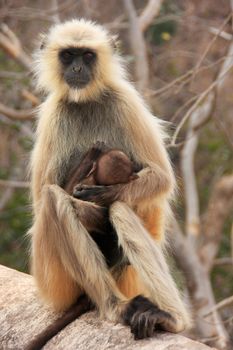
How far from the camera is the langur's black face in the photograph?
15.5 ft

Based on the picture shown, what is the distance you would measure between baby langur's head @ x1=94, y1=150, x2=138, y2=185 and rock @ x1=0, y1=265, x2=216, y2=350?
2.60ft

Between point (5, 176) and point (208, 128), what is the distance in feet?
11.5

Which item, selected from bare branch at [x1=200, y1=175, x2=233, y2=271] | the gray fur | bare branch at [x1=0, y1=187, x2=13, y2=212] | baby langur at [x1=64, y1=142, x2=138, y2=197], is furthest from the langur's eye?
bare branch at [x1=0, y1=187, x2=13, y2=212]

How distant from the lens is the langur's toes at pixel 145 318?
11.6 feet

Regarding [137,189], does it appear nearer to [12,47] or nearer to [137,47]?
[12,47]

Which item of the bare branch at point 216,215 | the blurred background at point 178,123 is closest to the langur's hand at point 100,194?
the blurred background at point 178,123

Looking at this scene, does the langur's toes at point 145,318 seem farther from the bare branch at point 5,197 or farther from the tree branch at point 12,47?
the bare branch at point 5,197

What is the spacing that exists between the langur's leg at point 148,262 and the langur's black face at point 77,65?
3.23 ft

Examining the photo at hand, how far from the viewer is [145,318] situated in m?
3.59

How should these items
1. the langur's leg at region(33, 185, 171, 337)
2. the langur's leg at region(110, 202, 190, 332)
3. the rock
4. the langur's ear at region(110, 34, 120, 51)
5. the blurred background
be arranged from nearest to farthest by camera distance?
the rock < the langur's leg at region(110, 202, 190, 332) < the langur's leg at region(33, 185, 171, 337) < the langur's ear at region(110, 34, 120, 51) < the blurred background

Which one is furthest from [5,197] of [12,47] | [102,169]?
[102,169]

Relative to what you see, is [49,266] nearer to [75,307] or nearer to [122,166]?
[75,307]

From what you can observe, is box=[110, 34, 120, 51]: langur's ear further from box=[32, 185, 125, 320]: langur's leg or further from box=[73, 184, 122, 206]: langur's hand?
box=[32, 185, 125, 320]: langur's leg

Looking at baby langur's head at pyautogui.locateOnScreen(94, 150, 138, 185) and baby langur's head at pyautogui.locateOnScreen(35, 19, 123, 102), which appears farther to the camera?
baby langur's head at pyautogui.locateOnScreen(35, 19, 123, 102)
